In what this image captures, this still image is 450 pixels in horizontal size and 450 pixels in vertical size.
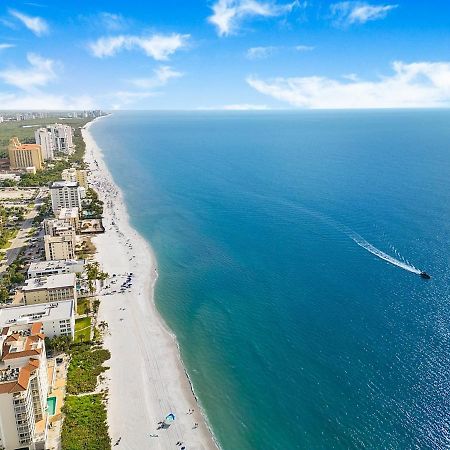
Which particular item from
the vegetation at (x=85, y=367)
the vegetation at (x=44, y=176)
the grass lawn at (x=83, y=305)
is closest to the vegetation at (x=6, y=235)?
the grass lawn at (x=83, y=305)

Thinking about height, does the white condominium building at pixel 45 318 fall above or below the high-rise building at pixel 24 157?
below

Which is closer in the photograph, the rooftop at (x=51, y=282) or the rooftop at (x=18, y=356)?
the rooftop at (x=18, y=356)

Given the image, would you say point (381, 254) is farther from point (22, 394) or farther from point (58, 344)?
point (22, 394)

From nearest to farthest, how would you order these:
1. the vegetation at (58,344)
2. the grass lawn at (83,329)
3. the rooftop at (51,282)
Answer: the vegetation at (58,344)
the grass lawn at (83,329)
the rooftop at (51,282)

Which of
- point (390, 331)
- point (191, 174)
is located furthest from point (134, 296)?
point (191, 174)

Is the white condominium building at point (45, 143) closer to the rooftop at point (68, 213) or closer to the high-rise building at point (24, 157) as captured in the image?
the high-rise building at point (24, 157)

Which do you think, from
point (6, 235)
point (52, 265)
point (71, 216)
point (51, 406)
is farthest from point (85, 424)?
point (6, 235)

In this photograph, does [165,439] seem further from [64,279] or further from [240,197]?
[240,197]
